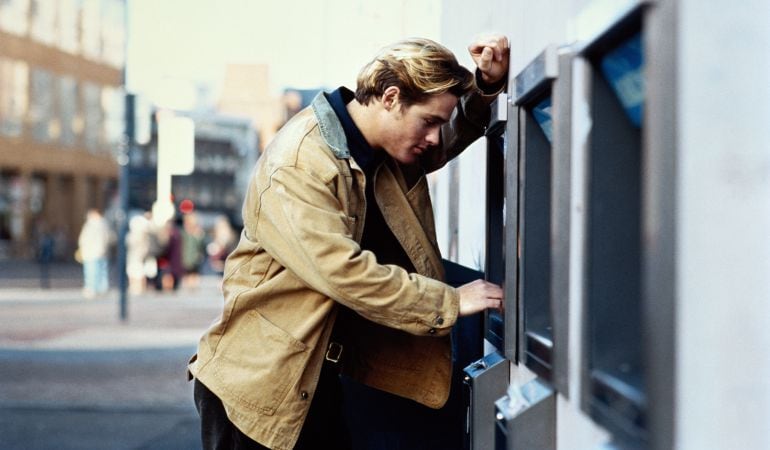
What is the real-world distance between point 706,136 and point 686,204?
7 centimetres

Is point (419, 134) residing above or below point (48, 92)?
below

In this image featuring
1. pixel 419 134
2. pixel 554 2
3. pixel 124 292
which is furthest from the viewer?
pixel 124 292

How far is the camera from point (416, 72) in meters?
2.23

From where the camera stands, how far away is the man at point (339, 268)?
217cm

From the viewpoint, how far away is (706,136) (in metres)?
1.03

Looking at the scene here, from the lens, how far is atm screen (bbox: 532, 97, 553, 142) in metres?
1.86

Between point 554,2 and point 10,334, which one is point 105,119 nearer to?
point 10,334

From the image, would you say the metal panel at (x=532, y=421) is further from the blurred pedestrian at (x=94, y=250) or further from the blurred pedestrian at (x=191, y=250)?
the blurred pedestrian at (x=191, y=250)

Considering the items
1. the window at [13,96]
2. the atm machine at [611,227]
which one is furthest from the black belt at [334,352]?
the window at [13,96]

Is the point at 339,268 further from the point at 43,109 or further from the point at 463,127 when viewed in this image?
the point at 43,109

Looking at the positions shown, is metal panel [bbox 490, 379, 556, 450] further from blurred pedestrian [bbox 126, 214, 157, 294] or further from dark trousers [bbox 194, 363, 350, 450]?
blurred pedestrian [bbox 126, 214, 157, 294]

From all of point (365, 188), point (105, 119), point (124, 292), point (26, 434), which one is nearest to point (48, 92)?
point (105, 119)

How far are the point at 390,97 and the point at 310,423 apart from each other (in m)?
0.81

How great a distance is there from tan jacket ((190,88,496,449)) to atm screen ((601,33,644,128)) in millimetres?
869
